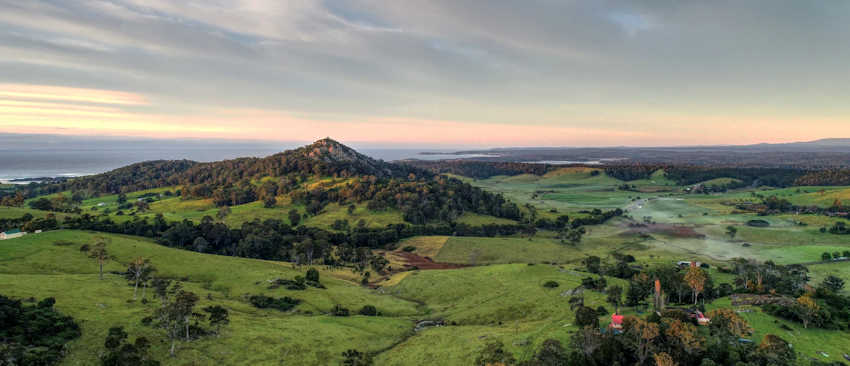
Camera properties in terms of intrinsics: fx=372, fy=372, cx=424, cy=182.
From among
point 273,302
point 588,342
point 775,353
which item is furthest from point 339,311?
point 775,353

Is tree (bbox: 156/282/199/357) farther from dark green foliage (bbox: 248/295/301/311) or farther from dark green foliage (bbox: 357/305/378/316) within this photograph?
dark green foliage (bbox: 357/305/378/316)

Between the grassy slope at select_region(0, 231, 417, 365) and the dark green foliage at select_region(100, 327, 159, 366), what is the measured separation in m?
1.82

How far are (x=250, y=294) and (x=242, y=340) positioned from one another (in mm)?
34276

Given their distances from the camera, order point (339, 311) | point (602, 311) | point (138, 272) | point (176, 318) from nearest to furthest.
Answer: point (176, 318)
point (602, 311)
point (138, 272)
point (339, 311)

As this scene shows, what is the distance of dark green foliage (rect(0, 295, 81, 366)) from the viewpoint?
45219 mm

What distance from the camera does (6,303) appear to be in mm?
56031

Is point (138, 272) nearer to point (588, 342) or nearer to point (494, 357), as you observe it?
point (494, 357)

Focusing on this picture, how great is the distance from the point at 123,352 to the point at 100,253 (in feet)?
174

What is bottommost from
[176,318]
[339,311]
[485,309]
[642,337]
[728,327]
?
[485,309]

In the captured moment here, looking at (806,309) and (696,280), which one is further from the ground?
(696,280)

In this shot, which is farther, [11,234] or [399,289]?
[399,289]

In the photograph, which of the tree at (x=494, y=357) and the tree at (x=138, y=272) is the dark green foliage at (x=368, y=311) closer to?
the tree at (x=494, y=357)

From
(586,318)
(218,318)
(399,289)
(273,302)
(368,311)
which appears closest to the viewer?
(218,318)

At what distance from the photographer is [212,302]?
81.5 m
